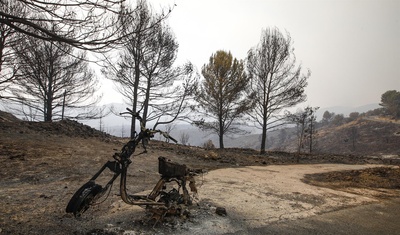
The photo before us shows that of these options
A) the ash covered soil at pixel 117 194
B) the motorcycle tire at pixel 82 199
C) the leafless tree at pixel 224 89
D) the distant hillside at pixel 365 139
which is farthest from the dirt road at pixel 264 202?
the distant hillside at pixel 365 139

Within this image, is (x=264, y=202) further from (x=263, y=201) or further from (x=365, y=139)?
(x=365, y=139)

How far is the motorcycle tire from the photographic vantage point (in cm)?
274

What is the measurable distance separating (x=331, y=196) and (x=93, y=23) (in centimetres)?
689

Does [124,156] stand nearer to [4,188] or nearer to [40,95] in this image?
[4,188]

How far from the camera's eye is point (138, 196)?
3498 mm

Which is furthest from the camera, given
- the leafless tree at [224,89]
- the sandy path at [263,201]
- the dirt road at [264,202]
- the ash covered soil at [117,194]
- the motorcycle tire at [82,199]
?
the leafless tree at [224,89]

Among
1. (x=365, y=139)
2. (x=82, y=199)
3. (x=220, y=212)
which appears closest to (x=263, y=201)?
(x=220, y=212)

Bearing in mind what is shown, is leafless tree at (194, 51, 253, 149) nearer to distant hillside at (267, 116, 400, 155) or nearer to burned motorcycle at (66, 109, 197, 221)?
burned motorcycle at (66, 109, 197, 221)

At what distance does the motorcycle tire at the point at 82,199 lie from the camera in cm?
274

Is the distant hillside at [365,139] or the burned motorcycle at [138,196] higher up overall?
the distant hillside at [365,139]

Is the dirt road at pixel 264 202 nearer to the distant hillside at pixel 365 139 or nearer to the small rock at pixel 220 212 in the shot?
the small rock at pixel 220 212

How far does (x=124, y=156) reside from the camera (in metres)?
2.99

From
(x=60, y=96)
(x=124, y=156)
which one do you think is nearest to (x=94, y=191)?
(x=124, y=156)

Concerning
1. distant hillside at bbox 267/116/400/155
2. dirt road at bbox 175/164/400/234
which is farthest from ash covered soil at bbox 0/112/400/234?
distant hillside at bbox 267/116/400/155
